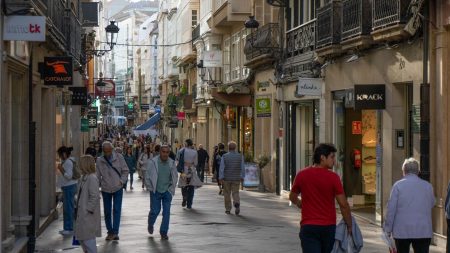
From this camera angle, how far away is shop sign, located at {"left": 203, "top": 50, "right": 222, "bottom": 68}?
4438cm

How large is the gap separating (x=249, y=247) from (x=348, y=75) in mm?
8369

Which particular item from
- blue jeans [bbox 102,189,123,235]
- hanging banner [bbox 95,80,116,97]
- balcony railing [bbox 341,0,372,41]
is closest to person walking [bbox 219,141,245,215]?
balcony railing [bbox 341,0,372,41]

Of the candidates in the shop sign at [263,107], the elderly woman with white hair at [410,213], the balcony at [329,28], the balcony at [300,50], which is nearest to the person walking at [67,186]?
the balcony at [329,28]

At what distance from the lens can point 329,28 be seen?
22.8m

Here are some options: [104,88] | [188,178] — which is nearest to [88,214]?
[188,178]

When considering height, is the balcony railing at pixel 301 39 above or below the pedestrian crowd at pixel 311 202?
above

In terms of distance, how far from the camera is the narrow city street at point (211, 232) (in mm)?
15547

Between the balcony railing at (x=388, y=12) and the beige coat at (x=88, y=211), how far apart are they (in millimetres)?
7346

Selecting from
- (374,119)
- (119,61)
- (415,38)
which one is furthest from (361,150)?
(119,61)

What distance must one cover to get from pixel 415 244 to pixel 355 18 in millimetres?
10222

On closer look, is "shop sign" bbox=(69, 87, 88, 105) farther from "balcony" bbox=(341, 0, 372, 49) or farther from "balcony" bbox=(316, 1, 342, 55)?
"balcony" bbox=(341, 0, 372, 49)

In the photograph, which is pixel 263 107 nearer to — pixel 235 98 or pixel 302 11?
pixel 302 11

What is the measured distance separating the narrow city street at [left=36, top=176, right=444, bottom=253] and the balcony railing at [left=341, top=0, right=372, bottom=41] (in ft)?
13.7

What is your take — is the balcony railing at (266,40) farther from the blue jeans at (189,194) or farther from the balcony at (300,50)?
the blue jeans at (189,194)
